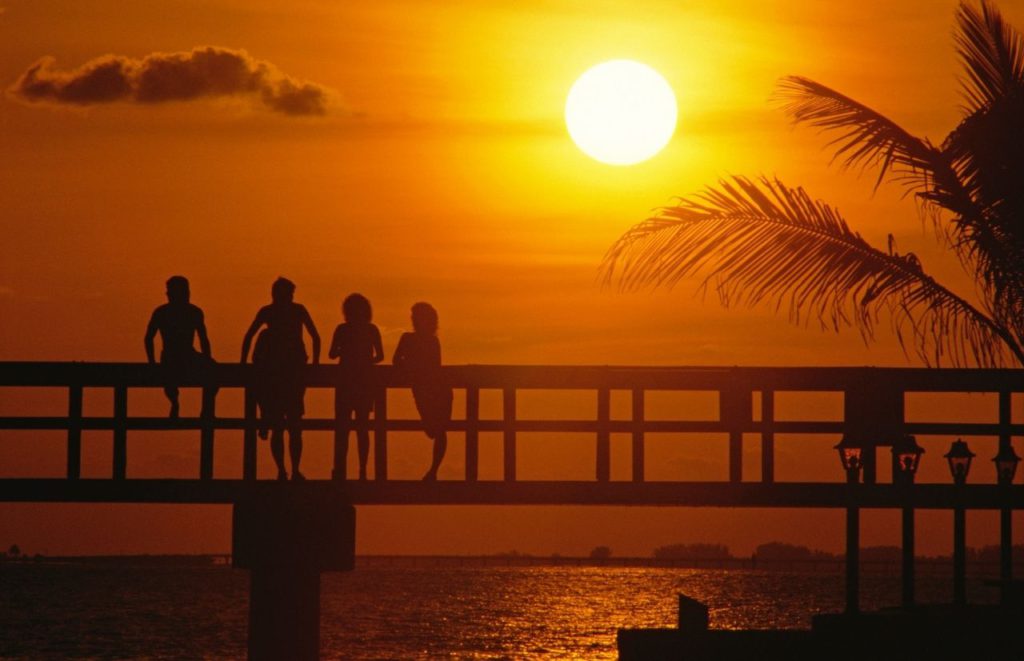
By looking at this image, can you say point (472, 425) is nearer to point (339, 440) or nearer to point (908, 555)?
point (339, 440)

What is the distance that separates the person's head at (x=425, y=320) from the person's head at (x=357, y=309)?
0.49 m

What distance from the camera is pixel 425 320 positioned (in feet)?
57.7

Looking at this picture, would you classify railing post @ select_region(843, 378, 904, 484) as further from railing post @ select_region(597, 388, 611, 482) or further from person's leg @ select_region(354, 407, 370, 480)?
person's leg @ select_region(354, 407, 370, 480)

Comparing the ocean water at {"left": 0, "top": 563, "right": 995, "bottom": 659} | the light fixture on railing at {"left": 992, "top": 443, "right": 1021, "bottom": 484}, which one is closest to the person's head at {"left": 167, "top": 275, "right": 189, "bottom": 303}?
the light fixture on railing at {"left": 992, "top": 443, "right": 1021, "bottom": 484}

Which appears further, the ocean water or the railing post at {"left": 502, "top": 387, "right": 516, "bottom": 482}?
the ocean water

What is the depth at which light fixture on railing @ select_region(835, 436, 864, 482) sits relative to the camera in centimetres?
1823

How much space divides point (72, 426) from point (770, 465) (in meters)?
7.35

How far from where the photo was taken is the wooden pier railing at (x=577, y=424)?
17656 millimetres

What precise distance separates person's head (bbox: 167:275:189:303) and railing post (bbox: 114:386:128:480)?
1.13 metres

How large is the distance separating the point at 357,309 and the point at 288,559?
3.63 m

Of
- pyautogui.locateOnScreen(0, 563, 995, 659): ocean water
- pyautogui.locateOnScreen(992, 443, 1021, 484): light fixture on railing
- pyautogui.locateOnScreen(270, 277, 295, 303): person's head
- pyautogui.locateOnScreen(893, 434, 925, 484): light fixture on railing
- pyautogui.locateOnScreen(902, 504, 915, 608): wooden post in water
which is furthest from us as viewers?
pyautogui.locateOnScreen(0, 563, 995, 659): ocean water

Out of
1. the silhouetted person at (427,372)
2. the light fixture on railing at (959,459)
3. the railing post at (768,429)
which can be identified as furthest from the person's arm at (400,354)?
the light fixture on railing at (959,459)

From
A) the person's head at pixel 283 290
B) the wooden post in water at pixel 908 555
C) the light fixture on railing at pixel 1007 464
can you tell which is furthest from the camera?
the wooden post in water at pixel 908 555

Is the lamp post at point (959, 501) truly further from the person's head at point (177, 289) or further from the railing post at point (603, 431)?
the person's head at point (177, 289)
